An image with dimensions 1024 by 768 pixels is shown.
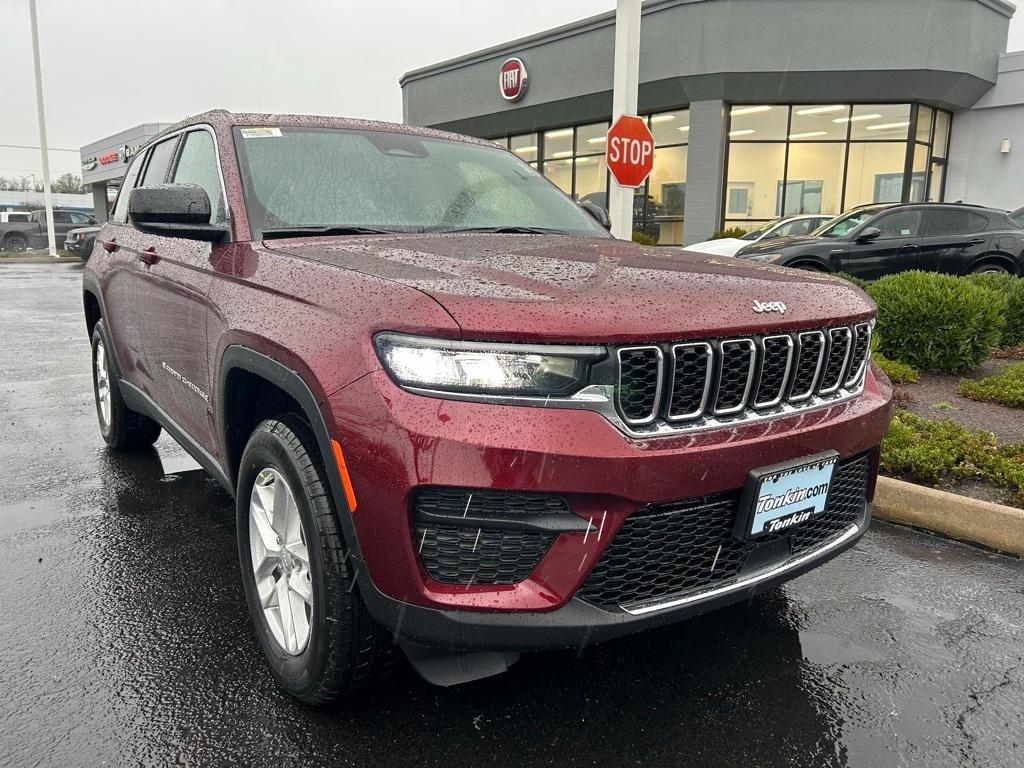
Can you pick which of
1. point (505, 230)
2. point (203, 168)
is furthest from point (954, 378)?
point (203, 168)

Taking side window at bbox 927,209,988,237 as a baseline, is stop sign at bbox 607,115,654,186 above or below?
above

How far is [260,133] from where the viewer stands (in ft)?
10.4

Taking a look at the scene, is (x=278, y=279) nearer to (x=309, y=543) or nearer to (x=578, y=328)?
(x=309, y=543)

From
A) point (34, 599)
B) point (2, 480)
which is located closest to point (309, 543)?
point (34, 599)

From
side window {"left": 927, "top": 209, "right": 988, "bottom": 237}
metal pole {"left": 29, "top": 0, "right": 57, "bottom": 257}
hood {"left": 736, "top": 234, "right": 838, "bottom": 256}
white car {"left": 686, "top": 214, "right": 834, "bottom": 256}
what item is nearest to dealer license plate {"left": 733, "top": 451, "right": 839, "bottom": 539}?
hood {"left": 736, "top": 234, "right": 838, "bottom": 256}

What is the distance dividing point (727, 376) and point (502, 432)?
0.66 meters

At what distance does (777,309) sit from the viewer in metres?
2.23

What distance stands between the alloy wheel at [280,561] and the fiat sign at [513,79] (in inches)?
898

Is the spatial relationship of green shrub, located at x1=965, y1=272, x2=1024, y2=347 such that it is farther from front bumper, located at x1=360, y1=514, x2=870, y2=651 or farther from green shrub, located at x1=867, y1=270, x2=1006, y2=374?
front bumper, located at x1=360, y1=514, x2=870, y2=651

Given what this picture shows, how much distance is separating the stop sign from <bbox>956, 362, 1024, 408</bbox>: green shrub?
401cm

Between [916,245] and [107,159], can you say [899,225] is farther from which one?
[107,159]

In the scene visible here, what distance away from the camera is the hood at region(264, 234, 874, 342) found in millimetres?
1895

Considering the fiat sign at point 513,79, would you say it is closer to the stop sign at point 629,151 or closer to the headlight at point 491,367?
the stop sign at point 629,151

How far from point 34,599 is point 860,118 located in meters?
21.9
